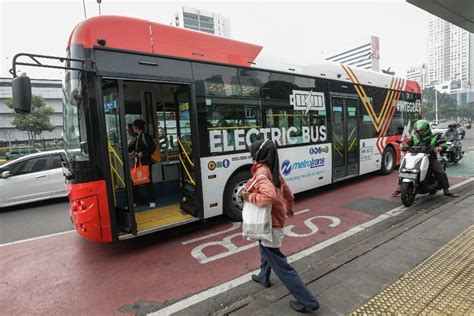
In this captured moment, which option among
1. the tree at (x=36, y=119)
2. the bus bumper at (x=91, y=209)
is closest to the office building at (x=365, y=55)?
the tree at (x=36, y=119)

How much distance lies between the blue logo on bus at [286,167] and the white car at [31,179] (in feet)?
19.0

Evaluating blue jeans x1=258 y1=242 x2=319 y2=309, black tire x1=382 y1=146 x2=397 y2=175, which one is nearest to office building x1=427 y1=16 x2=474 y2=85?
black tire x1=382 y1=146 x2=397 y2=175

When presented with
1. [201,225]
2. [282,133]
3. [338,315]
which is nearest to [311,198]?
[282,133]

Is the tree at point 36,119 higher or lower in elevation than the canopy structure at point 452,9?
higher

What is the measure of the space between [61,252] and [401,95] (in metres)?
10.4

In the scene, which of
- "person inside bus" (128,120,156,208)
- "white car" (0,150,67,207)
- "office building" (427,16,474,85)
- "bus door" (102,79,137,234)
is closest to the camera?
"bus door" (102,79,137,234)

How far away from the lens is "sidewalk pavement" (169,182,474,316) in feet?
8.51

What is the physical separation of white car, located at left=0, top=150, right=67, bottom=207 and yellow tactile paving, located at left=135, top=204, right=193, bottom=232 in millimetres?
3828

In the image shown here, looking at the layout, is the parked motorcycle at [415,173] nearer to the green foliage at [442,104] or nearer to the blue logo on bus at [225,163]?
the blue logo on bus at [225,163]

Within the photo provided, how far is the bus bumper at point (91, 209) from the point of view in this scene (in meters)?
3.70

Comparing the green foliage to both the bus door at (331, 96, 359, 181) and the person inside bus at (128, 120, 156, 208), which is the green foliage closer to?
the bus door at (331, 96, 359, 181)

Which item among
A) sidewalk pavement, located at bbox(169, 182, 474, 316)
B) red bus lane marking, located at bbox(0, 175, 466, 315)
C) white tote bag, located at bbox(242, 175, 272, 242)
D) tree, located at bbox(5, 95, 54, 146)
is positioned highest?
tree, located at bbox(5, 95, 54, 146)

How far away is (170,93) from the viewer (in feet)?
20.4

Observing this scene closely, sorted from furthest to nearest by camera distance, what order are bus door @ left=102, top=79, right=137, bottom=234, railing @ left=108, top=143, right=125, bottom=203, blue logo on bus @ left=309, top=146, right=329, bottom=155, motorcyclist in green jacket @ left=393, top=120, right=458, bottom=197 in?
1. blue logo on bus @ left=309, top=146, right=329, bottom=155
2. motorcyclist in green jacket @ left=393, top=120, right=458, bottom=197
3. railing @ left=108, top=143, right=125, bottom=203
4. bus door @ left=102, top=79, right=137, bottom=234
